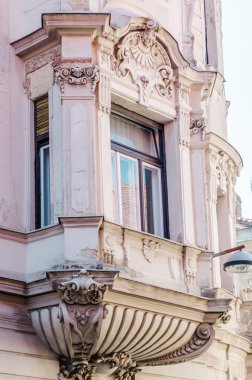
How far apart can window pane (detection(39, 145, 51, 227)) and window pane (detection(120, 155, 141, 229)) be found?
3.92 feet

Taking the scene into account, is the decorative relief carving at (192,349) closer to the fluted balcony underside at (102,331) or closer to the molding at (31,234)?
the fluted balcony underside at (102,331)

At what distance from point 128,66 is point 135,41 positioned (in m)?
0.45

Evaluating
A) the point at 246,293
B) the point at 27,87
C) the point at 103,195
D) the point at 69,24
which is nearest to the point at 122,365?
the point at 103,195

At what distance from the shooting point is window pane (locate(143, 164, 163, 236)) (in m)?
14.2

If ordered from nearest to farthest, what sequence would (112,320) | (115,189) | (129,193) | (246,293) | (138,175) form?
(112,320), (115,189), (129,193), (138,175), (246,293)

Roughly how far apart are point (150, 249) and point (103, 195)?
1165mm

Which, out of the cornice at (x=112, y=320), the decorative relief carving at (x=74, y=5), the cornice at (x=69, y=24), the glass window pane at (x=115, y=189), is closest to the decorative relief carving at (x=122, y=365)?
the cornice at (x=112, y=320)

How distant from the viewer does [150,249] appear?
13.2 metres

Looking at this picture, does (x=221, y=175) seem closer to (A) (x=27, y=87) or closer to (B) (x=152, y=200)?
(B) (x=152, y=200)

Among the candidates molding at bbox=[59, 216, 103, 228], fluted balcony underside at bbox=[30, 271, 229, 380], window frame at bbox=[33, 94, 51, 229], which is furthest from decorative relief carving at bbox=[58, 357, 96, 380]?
window frame at bbox=[33, 94, 51, 229]

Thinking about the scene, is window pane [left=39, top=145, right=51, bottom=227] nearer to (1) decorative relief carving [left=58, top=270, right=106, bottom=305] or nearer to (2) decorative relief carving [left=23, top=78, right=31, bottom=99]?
(2) decorative relief carving [left=23, top=78, right=31, bottom=99]

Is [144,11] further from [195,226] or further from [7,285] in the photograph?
[7,285]

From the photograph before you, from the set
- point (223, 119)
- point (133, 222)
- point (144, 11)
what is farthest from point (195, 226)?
point (223, 119)

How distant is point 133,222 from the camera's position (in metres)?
13.7
